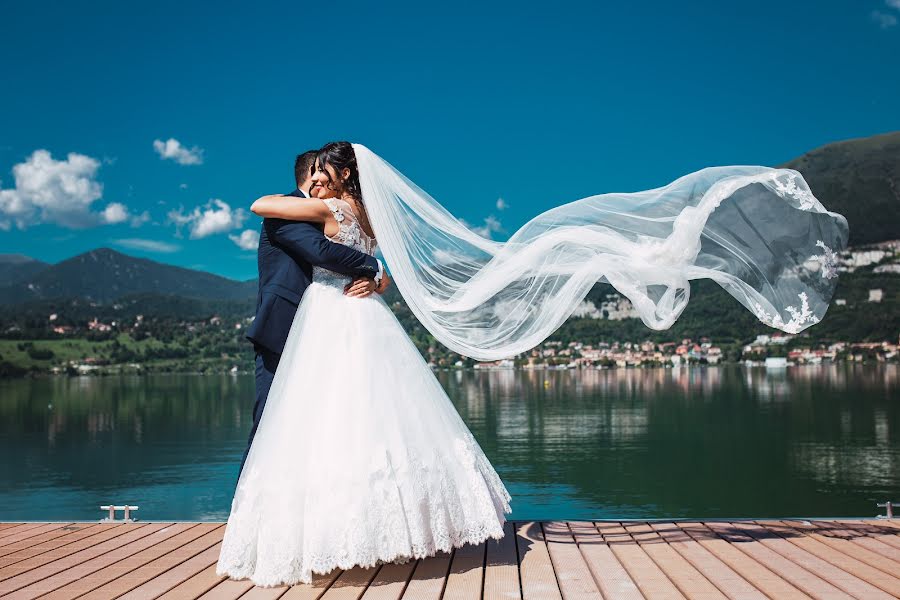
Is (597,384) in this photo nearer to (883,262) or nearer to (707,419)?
(707,419)

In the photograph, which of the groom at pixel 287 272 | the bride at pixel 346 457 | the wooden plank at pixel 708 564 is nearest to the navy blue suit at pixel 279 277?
the groom at pixel 287 272

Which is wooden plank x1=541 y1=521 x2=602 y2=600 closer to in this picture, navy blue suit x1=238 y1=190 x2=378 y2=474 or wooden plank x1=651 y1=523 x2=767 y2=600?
wooden plank x1=651 y1=523 x2=767 y2=600

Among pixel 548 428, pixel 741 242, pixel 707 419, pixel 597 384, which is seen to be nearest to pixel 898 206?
pixel 597 384

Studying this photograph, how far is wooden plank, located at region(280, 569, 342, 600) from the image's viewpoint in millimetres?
3633

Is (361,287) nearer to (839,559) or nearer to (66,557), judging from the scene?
(66,557)

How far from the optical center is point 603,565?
407cm

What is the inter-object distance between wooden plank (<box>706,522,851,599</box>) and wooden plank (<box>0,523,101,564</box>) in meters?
4.15

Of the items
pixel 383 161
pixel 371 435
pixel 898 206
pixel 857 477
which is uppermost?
pixel 898 206

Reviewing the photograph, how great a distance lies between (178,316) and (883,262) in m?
143

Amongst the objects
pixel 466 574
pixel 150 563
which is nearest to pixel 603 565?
pixel 466 574

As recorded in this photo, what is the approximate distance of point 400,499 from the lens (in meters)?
3.84

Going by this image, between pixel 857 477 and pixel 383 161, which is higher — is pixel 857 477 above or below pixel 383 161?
below

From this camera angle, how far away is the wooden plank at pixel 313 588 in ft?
11.9

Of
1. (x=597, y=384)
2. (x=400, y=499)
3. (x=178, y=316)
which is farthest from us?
(x=178, y=316)
